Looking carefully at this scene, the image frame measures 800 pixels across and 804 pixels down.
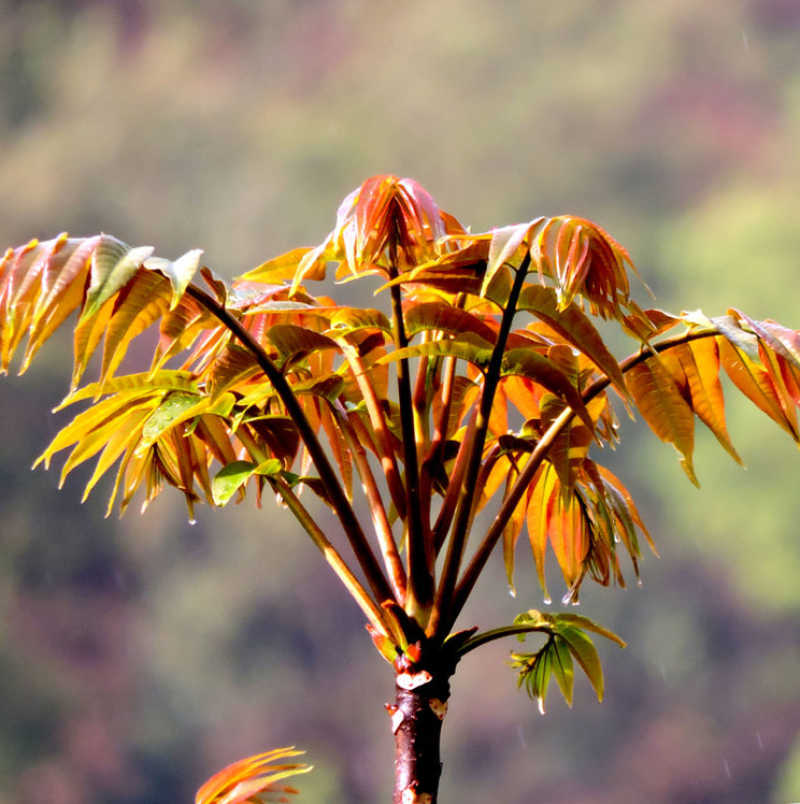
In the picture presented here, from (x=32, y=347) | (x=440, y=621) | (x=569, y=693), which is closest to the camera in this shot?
(x=32, y=347)

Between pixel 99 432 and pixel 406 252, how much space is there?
0.31 meters

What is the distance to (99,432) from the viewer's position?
87cm

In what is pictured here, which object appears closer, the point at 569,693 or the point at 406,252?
the point at 406,252

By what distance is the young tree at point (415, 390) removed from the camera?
70 centimetres

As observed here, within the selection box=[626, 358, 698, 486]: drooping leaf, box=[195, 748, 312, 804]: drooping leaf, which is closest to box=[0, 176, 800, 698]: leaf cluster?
box=[626, 358, 698, 486]: drooping leaf

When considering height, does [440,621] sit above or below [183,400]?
below

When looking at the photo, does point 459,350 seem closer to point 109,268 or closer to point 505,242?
point 505,242

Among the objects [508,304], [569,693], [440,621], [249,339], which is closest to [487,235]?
[508,304]

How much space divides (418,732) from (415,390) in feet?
1.02

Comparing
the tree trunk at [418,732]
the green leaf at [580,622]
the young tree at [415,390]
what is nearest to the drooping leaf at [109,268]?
the young tree at [415,390]

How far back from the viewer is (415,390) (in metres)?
0.94

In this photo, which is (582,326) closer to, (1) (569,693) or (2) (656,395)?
(2) (656,395)

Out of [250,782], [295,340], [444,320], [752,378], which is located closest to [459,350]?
[444,320]

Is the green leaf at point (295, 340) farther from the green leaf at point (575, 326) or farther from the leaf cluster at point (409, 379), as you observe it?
the green leaf at point (575, 326)
